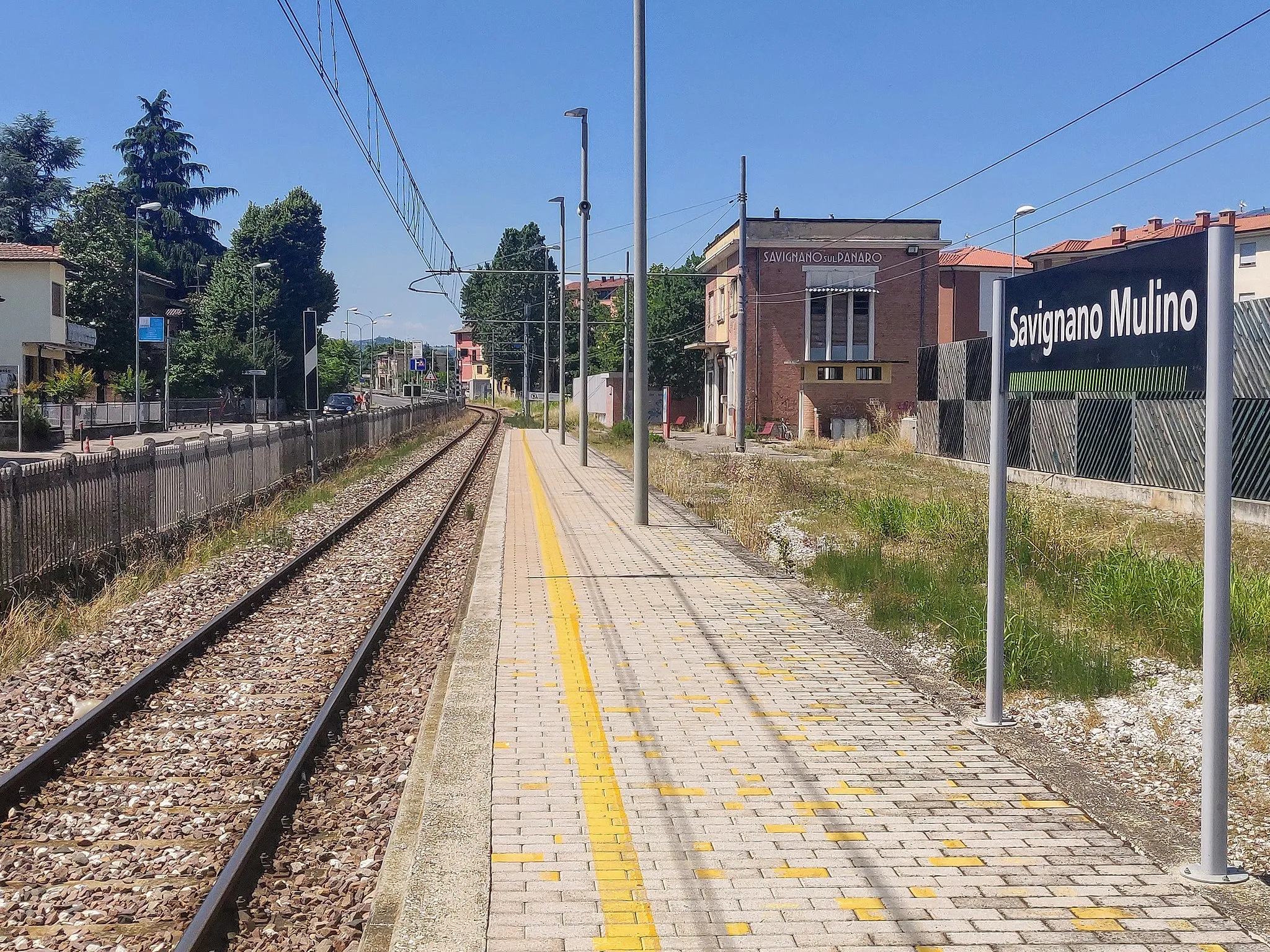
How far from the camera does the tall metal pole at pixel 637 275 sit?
1650cm

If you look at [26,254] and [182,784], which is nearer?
[182,784]

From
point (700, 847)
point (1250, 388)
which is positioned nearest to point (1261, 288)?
point (1250, 388)

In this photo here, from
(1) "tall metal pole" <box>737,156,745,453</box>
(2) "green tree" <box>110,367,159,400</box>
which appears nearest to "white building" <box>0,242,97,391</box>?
(2) "green tree" <box>110,367,159,400</box>

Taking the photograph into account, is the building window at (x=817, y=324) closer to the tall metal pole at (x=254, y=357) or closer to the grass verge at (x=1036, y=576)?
the grass verge at (x=1036, y=576)

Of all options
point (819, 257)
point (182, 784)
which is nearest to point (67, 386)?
point (819, 257)

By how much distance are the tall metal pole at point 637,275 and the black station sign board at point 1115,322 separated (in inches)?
398

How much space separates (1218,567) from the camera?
4590 mm

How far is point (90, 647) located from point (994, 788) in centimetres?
702

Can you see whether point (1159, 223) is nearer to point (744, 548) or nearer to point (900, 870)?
point (744, 548)

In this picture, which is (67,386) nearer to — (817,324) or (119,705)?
(817,324)

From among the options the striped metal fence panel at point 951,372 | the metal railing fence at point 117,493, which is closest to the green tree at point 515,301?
the striped metal fence panel at point 951,372

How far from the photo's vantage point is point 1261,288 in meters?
58.1

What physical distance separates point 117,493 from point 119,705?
6.55 m

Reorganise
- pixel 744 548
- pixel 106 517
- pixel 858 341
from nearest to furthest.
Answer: pixel 106 517, pixel 744 548, pixel 858 341
